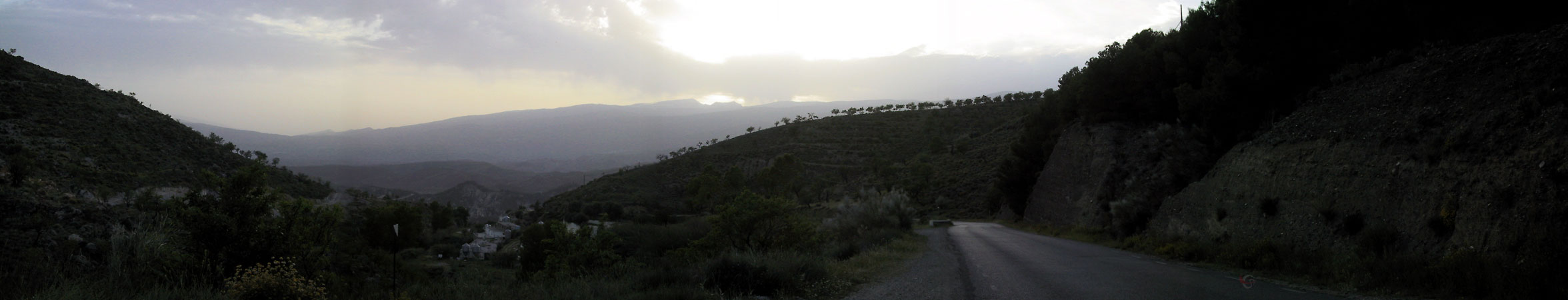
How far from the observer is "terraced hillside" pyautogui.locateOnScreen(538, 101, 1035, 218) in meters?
59.0

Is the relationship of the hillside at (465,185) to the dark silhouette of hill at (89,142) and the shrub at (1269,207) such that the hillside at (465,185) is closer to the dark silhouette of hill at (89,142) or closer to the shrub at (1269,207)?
the dark silhouette of hill at (89,142)

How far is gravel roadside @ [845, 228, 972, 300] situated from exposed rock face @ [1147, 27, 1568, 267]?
18.7ft

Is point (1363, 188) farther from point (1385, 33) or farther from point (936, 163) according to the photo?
point (936, 163)

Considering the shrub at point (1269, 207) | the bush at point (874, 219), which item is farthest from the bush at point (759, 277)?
the bush at point (874, 219)

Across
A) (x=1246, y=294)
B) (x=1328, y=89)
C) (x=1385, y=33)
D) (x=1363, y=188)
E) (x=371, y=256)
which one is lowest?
(x=371, y=256)

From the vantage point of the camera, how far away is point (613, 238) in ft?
58.7

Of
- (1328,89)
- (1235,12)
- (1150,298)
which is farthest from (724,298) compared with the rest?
(1235,12)

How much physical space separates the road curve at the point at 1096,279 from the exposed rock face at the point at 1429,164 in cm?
212

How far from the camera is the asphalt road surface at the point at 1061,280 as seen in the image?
7.42 m

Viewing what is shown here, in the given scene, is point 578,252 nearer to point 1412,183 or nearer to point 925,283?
point 925,283

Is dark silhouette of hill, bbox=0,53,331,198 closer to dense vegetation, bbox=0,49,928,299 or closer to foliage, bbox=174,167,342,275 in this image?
dense vegetation, bbox=0,49,928,299

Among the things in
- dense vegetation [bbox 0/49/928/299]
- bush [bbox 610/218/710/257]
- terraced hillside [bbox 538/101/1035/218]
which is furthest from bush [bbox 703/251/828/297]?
terraced hillside [bbox 538/101/1035/218]

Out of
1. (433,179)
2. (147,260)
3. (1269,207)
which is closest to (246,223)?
(147,260)

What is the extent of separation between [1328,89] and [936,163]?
56.0 metres
